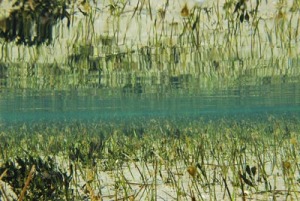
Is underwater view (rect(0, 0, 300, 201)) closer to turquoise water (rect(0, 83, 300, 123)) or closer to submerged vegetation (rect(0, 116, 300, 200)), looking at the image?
submerged vegetation (rect(0, 116, 300, 200))

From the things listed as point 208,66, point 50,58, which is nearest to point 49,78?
point 50,58

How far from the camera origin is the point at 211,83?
25484 mm

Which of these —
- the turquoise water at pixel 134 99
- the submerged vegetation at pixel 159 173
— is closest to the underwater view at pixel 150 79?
the submerged vegetation at pixel 159 173

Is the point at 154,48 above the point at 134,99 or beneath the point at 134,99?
above

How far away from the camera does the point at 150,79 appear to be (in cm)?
2272

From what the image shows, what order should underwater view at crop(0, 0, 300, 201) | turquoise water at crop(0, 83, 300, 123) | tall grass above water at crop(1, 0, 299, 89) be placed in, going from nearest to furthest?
1. underwater view at crop(0, 0, 300, 201)
2. tall grass above water at crop(1, 0, 299, 89)
3. turquoise water at crop(0, 83, 300, 123)

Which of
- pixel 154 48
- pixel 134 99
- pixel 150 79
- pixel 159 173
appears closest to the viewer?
pixel 159 173

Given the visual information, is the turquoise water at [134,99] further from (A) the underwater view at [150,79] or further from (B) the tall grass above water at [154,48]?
(B) the tall grass above water at [154,48]

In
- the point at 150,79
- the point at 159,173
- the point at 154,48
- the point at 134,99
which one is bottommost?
the point at 159,173

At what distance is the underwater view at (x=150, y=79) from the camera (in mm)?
4941

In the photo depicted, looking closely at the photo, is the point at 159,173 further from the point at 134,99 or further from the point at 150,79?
the point at 134,99

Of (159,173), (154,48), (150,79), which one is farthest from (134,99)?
(159,173)

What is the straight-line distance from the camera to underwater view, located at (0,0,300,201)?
16.2ft

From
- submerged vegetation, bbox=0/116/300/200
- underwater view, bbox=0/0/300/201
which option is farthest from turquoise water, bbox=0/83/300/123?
submerged vegetation, bbox=0/116/300/200
